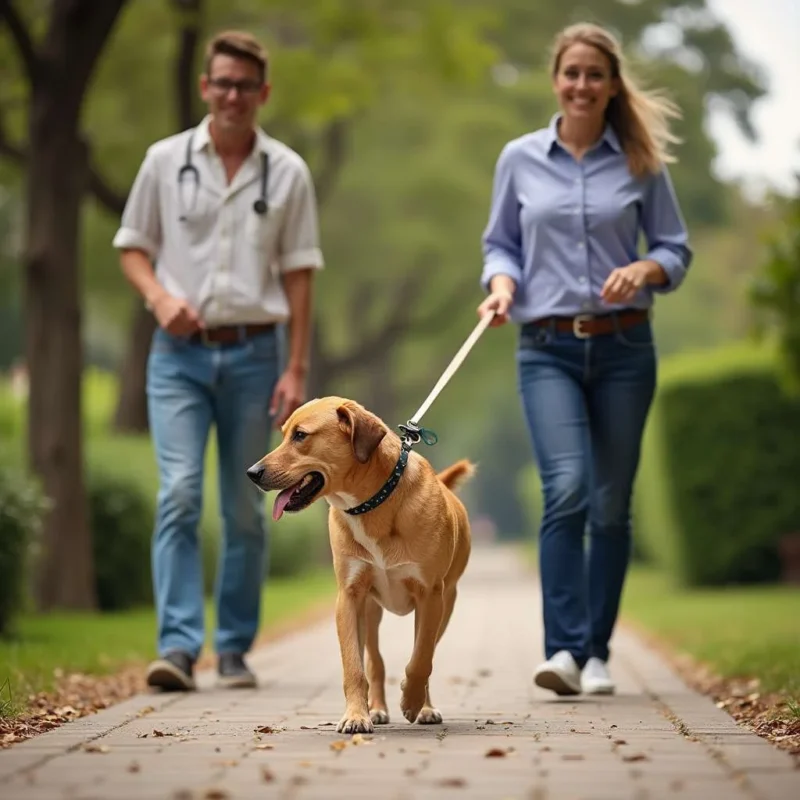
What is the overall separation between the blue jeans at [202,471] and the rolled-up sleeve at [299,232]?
380 millimetres

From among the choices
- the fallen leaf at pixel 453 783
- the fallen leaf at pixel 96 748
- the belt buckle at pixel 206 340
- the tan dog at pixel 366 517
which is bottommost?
the fallen leaf at pixel 453 783

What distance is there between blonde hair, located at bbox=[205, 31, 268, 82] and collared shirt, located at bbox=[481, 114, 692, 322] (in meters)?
1.26

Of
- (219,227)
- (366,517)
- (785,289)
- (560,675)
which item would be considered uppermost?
(785,289)

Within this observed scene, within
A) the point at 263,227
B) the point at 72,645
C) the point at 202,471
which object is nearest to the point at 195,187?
the point at 263,227

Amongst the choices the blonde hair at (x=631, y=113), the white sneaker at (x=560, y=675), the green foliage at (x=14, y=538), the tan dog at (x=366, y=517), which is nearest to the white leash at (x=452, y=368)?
the tan dog at (x=366, y=517)

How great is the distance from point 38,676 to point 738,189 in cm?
3726

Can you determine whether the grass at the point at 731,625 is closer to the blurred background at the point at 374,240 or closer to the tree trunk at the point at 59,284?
the blurred background at the point at 374,240

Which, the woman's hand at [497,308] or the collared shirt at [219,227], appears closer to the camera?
the woman's hand at [497,308]

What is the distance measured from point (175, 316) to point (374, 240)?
73.9 ft

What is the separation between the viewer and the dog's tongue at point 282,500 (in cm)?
568

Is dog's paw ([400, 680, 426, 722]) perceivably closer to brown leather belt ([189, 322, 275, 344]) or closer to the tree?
brown leather belt ([189, 322, 275, 344])

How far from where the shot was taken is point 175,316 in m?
7.47

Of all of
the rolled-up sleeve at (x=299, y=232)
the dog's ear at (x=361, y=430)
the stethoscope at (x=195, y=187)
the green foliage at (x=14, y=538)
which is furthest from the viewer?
the green foliage at (x=14, y=538)

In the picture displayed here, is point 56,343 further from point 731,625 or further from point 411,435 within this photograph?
point 411,435
